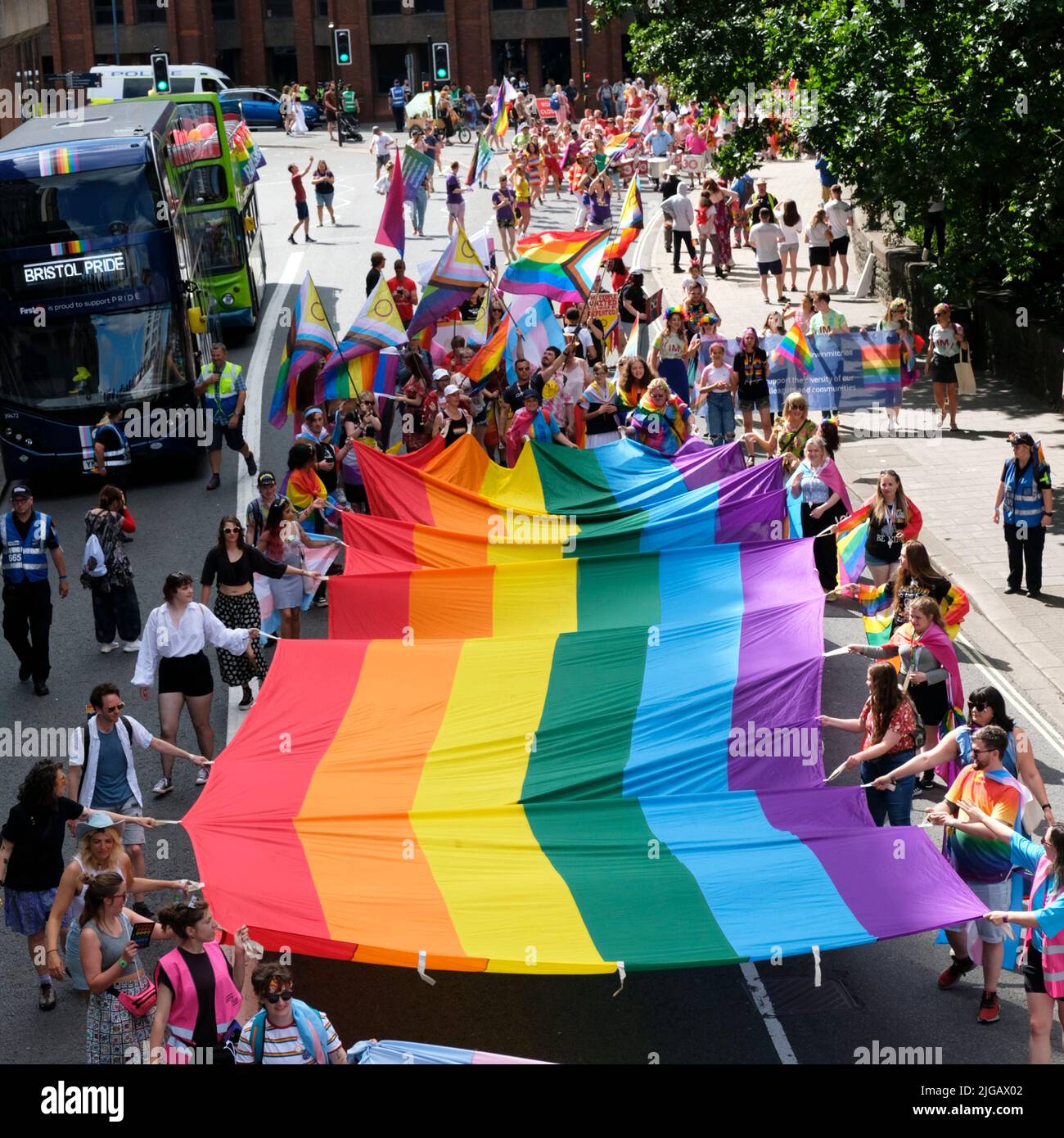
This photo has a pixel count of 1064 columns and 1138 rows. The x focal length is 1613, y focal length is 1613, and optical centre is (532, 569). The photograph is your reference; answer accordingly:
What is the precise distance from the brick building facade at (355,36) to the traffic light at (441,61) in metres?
0.67

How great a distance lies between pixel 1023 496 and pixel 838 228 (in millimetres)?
13120

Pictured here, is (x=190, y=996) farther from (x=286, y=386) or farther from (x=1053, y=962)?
(x=286, y=386)

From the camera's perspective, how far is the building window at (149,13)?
6500 centimetres

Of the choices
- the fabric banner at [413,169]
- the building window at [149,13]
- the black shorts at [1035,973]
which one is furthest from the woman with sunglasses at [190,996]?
the building window at [149,13]

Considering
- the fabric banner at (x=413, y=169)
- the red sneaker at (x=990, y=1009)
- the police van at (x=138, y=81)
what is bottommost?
the red sneaker at (x=990, y=1009)

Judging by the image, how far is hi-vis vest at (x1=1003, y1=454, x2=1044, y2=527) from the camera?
1394cm

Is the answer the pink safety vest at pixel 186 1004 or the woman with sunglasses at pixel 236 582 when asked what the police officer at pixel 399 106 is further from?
the pink safety vest at pixel 186 1004

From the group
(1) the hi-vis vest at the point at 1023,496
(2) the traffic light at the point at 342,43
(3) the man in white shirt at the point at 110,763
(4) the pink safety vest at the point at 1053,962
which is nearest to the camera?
(4) the pink safety vest at the point at 1053,962

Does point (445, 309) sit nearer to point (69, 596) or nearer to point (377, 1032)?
point (69, 596)

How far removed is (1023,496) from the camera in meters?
14.0

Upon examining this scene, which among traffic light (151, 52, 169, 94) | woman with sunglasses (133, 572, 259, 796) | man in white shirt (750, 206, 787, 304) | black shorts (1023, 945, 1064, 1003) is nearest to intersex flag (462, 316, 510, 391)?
woman with sunglasses (133, 572, 259, 796)

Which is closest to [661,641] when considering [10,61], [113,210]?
[113,210]

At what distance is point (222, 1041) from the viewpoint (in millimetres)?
7488

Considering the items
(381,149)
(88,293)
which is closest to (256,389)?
(88,293)
